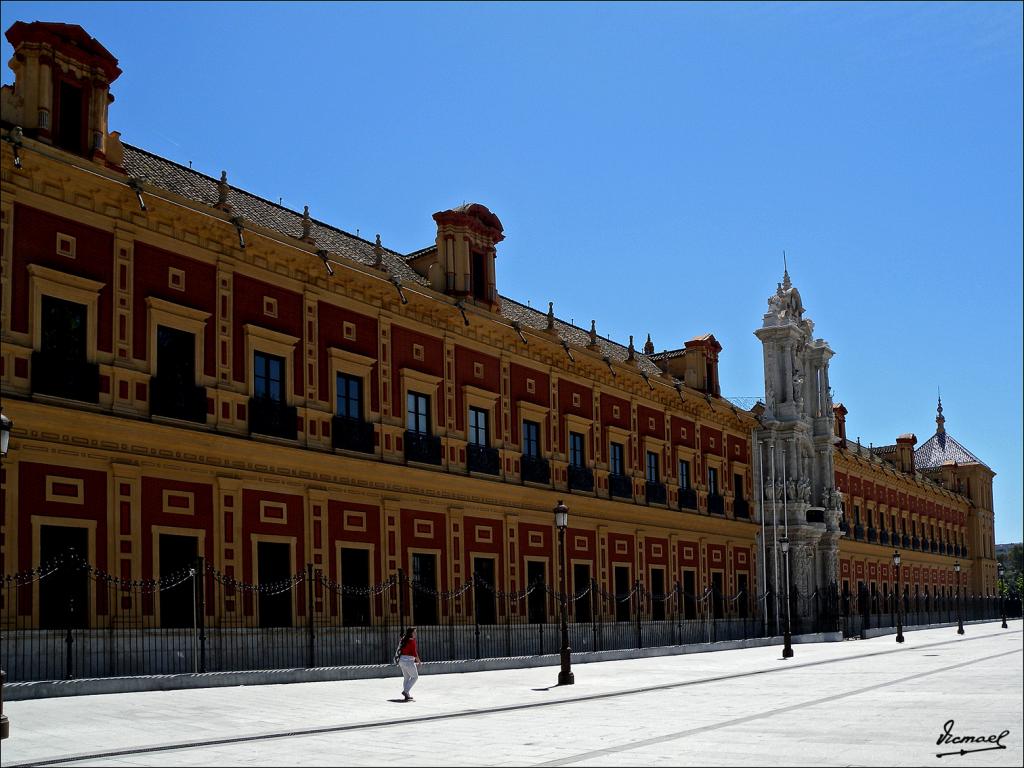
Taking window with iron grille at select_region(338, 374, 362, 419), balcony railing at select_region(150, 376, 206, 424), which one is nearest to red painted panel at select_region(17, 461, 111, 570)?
balcony railing at select_region(150, 376, 206, 424)

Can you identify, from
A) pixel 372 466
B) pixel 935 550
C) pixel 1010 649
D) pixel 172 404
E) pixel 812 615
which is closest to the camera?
pixel 172 404

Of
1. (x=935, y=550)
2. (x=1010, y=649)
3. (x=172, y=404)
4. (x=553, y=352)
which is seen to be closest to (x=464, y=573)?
(x=553, y=352)

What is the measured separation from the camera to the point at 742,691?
61.1 ft

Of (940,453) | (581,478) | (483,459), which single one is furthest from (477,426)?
(940,453)

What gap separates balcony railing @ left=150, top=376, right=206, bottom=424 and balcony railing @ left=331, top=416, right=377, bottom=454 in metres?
3.58

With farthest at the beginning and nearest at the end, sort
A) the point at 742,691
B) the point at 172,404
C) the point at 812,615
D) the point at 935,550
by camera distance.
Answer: the point at 935,550
the point at 812,615
the point at 172,404
the point at 742,691

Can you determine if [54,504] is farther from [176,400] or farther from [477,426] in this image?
[477,426]

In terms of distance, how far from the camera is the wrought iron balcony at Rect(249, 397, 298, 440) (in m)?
22.1

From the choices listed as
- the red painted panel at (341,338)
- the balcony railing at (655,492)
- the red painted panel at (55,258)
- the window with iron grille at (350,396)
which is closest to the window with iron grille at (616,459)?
the balcony railing at (655,492)

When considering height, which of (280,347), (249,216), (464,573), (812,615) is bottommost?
(812,615)

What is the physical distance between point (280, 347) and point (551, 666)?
359 inches

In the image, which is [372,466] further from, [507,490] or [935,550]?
[935,550]

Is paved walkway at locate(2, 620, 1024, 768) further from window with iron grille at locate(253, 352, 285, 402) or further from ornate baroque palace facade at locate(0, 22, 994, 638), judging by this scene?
window with iron grille at locate(253, 352, 285, 402)

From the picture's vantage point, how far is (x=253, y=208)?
82.5 ft
